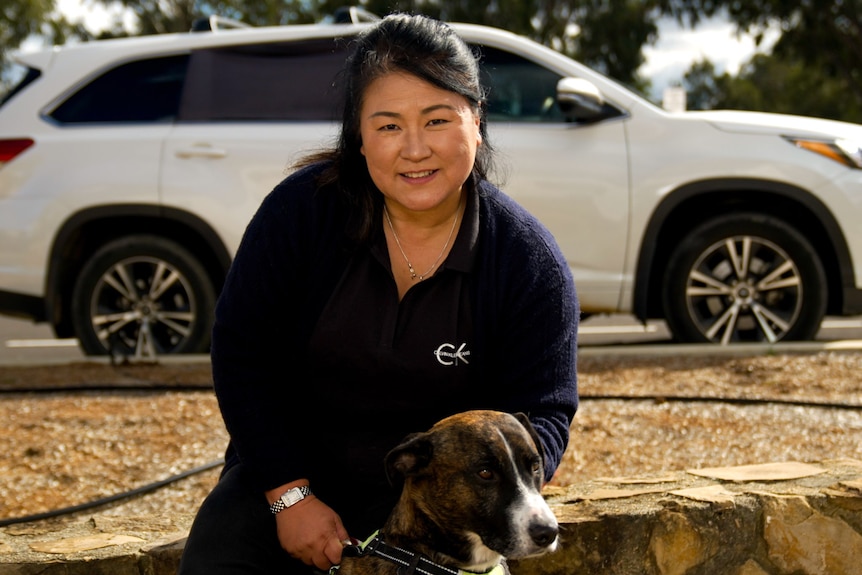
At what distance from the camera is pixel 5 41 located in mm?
40500

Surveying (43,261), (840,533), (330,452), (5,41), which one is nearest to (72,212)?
(43,261)

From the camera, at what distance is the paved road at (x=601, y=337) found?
759cm

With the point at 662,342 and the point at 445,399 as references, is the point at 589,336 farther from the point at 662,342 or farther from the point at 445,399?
the point at 445,399

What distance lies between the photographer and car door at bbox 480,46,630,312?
21.1ft

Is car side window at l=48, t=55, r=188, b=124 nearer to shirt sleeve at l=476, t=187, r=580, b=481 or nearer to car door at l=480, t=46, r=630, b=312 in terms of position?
car door at l=480, t=46, r=630, b=312

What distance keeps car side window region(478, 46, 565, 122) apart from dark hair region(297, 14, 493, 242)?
3.54 metres

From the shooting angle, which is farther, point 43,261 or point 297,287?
point 43,261

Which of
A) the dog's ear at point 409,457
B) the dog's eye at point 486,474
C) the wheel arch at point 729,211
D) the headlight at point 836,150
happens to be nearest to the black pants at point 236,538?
the dog's ear at point 409,457

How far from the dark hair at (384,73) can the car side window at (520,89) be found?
354cm

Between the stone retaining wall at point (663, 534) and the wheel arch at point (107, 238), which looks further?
the wheel arch at point (107, 238)

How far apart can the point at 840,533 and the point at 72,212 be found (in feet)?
16.1

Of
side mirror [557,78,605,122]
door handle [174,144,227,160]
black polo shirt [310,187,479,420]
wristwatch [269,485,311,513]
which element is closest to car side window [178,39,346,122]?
door handle [174,144,227,160]

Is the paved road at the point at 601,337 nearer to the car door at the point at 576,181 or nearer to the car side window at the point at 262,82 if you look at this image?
the car door at the point at 576,181

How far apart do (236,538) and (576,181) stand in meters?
4.15
